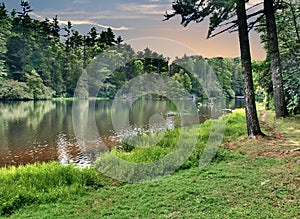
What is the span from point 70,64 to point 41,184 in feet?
180

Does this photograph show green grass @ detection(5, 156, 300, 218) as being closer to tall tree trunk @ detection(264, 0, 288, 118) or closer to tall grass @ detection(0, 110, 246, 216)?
tall grass @ detection(0, 110, 246, 216)

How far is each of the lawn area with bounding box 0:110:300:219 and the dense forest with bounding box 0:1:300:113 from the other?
29.6m

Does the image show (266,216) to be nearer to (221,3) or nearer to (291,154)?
(291,154)

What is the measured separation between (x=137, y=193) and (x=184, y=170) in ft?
6.29

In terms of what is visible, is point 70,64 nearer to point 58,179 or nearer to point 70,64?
point 70,64

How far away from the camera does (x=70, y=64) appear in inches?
2283

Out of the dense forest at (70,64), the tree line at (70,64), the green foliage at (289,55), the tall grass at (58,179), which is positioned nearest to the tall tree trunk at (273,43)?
the green foliage at (289,55)

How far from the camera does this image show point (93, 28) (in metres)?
62.7

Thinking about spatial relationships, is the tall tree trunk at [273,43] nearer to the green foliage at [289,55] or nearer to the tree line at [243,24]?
the tree line at [243,24]

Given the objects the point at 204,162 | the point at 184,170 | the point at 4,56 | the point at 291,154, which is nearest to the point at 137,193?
the point at 184,170

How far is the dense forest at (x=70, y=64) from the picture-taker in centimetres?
4341

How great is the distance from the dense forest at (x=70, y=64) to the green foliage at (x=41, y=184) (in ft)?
97.5

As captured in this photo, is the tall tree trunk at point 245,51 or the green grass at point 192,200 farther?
the tall tree trunk at point 245,51

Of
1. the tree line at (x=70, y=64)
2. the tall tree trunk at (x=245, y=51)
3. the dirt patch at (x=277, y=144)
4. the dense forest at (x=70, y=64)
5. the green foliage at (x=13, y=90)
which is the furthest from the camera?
the tree line at (x=70, y=64)
